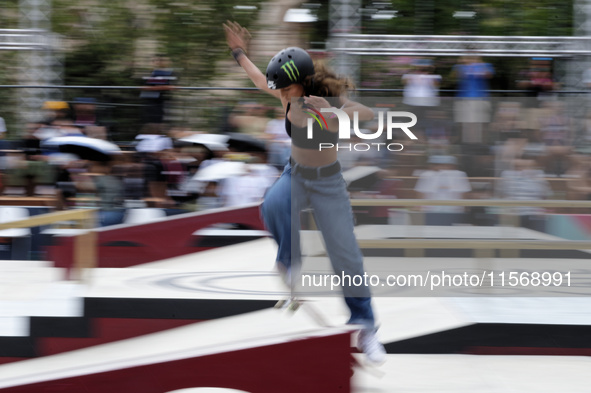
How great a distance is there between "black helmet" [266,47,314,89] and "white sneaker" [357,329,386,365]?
1.31m

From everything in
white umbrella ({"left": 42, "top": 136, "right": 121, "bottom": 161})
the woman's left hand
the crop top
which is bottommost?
white umbrella ({"left": 42, "top": 136, "right": 121, "bottom": 161})

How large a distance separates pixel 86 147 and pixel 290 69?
526cm

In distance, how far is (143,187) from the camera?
28.2 feet

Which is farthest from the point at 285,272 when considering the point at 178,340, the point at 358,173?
the point at 358,173

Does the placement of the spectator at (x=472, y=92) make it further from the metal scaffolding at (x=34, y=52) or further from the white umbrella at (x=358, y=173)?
the metal scaffolding at (x=34, y=52)

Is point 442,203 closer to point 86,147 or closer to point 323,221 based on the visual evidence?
point 323,221

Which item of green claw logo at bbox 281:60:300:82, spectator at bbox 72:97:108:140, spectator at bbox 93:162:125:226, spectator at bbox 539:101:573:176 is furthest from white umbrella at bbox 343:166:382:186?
spectator at bbox 72:97:108:140

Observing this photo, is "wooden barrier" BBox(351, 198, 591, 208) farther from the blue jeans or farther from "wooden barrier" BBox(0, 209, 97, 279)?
"wooden barrier" BBox(0, 209, 97, 279)

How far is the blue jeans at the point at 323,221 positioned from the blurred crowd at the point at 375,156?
205cm

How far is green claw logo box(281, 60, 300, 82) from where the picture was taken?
3865mm

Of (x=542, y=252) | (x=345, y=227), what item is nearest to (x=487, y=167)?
(x=542, y=252)

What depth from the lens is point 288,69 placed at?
3.87 m

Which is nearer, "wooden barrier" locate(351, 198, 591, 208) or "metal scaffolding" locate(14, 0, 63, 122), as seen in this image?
"wooden barrier" locate(351, 198, 591, 208)

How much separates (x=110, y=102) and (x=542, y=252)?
557cm
